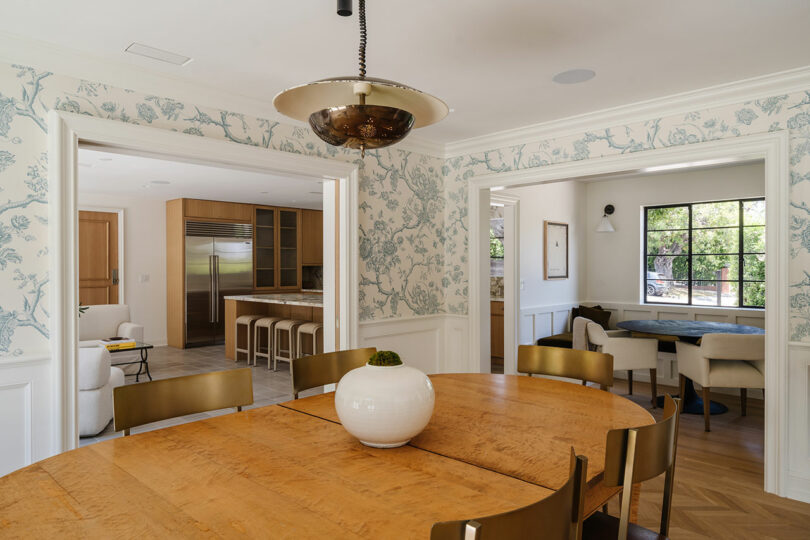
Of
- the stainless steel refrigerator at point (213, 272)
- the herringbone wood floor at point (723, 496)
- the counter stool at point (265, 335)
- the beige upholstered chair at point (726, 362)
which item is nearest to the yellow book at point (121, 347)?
the counter stool at point (265, 335)

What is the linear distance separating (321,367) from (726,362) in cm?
362

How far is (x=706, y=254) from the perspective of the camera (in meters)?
6.16

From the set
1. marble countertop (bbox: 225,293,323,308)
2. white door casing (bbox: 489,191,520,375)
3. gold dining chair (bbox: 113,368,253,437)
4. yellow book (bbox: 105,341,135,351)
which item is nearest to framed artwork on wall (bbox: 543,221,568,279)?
A: white door casing (bbox: 489,191,520,375)

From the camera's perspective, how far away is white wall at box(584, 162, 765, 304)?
5793mm

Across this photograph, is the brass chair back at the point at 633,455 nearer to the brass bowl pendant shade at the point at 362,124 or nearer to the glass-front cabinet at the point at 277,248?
the brass bowl pendant shade at the point at 362,124

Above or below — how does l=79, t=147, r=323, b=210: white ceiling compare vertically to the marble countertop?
above

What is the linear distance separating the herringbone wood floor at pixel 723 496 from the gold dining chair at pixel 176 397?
Answer: 6.82ft

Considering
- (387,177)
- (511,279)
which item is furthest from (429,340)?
(511,279)

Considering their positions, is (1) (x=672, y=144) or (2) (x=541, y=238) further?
(2) (x=541, y=238)

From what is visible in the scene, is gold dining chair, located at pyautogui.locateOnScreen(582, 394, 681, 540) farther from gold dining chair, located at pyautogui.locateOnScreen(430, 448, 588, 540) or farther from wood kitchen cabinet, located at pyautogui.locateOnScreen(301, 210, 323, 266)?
wood kitchen cabinet, located at pyautogui.locateOnScreen(301, 210, 323, 266)

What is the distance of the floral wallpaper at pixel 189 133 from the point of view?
2.44 meters

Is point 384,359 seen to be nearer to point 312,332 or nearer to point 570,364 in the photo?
point 570,364

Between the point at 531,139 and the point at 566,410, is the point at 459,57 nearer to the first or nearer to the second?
the point at 531,139

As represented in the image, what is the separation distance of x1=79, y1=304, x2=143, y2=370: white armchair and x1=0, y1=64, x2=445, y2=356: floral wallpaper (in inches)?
146
